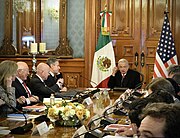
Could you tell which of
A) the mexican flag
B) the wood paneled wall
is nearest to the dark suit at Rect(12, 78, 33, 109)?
the mexican flag

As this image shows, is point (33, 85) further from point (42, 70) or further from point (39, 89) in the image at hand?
point (42, 70)

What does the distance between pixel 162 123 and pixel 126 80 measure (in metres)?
4.90

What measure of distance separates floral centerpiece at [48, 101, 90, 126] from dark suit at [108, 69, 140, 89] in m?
3.50

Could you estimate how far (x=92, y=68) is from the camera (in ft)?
23.7

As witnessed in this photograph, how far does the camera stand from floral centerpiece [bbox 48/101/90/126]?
2.74m

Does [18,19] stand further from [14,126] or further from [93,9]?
[14,126]

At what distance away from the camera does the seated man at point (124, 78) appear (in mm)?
6262

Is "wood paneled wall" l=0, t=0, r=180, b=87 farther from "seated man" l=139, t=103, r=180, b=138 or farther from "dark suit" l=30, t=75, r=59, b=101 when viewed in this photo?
"seated man" l=139, t=103, r=180, b=138

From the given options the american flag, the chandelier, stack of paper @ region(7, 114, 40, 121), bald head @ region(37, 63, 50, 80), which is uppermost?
the chandelier

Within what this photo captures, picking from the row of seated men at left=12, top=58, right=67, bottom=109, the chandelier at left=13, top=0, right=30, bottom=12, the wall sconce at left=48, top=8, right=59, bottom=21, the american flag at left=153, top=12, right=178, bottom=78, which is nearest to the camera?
the row of seated men at left=12, top=58, right=67, bottom=109

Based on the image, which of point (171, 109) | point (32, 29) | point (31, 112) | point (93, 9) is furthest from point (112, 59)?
point (171, 109)

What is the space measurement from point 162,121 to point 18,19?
6.62 metres

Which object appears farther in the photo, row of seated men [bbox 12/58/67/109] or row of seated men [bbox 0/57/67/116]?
row of seated men [bbox 12/58/67/109]

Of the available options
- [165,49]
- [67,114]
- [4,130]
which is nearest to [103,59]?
[165,49]
